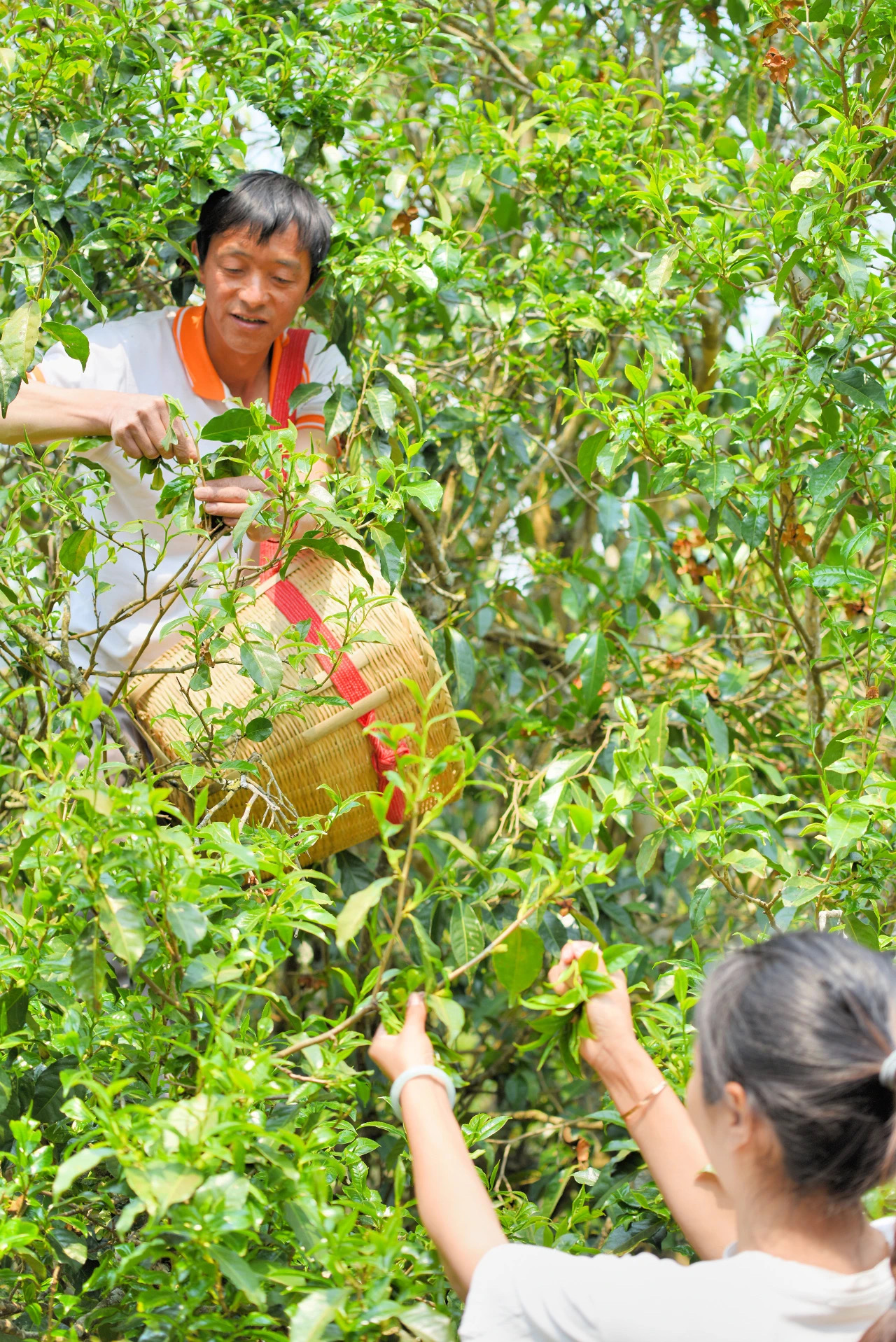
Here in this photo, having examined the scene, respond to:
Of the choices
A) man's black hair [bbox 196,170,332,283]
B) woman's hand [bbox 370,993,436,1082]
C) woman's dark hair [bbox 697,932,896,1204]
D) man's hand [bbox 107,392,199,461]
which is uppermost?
man's black hair [bbox 196,170,332,283]

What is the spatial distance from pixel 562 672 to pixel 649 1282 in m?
2.03

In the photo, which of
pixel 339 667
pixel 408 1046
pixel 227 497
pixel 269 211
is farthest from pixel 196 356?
pixel 408 1046

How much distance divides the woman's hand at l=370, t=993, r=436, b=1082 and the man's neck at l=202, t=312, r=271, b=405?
125cm

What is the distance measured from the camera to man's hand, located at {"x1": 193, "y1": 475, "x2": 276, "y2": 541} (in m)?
1.72

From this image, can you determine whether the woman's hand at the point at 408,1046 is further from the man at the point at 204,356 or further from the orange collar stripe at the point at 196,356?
the orange collar stripe at the point at 196,356

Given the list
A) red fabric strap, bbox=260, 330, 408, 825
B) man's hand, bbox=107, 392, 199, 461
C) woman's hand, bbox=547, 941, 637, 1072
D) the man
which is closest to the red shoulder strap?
the man

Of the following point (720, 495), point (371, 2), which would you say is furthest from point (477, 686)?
point (371, 2)

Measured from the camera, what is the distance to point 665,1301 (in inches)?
42.1

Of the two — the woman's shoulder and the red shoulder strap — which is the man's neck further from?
the woman's shoulder

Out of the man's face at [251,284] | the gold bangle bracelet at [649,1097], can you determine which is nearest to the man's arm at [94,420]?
the man's face at [251,284]

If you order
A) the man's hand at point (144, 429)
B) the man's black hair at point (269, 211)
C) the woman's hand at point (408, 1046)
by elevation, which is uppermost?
the man's black hair at point (269, 211)

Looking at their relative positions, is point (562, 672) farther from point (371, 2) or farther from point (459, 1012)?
point (459, 1012)

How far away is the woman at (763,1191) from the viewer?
1.07m

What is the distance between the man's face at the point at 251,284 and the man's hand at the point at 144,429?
0.42 metres
